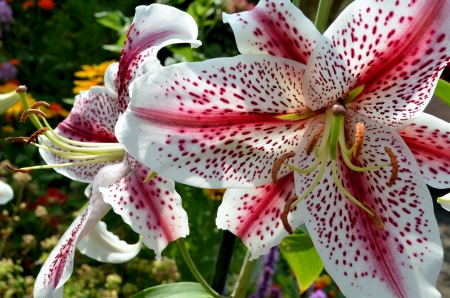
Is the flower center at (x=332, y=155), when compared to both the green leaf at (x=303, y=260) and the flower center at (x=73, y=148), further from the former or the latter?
the green leaf at (x=303, y=260)

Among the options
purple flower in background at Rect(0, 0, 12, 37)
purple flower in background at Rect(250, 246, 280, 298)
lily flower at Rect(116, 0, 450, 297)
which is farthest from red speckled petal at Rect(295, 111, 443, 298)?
purple flower in background at Rect(0, 0, 12, 37)

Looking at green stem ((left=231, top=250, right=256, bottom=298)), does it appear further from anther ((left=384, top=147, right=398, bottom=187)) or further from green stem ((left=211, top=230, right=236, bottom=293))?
anther ((left=384, top=147, right=398, bottom=187))

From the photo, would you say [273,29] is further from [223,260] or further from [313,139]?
[223,260]

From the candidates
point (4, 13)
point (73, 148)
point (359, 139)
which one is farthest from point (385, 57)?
point (4, 13)

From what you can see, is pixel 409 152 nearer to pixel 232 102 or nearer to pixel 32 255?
pixel 232 102

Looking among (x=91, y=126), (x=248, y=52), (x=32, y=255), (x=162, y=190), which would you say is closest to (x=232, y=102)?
(x=248, y=52)

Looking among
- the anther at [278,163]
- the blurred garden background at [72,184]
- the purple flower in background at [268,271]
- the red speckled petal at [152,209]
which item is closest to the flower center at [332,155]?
the anther at [278,163]
